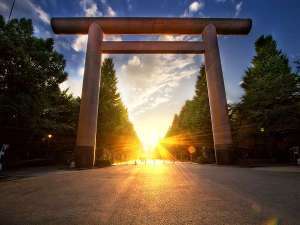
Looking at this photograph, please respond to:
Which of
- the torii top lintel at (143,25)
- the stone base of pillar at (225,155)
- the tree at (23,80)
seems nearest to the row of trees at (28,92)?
the tree at (23,80)

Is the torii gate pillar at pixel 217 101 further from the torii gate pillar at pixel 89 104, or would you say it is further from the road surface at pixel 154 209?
the road surface at pixel 154 209

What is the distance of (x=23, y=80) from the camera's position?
33.2 ft

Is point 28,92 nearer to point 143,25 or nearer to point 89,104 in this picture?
point 89,104

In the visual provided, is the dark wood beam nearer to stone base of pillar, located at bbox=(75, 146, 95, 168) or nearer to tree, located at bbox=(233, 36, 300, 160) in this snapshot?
tree, located at bbox=(233, 36, 300, 160)

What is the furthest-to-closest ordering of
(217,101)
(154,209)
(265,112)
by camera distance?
(265,112), (217,101), (154,209)

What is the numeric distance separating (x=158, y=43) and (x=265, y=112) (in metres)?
9.40

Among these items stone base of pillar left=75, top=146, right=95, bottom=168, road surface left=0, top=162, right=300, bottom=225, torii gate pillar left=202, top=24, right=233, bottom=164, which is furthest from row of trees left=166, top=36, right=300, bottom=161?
road surface left=0, top=162, right=300, bottom=225

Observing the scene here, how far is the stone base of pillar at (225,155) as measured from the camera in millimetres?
11398

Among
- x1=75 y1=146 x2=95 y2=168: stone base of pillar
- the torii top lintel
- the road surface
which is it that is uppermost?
the torii top lintel

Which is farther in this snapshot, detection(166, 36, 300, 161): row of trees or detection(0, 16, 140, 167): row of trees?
detection(166, 36, 300, 161): row of trees

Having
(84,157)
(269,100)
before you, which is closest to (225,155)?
(269,100)

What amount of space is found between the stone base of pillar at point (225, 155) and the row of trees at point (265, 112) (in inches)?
51.7

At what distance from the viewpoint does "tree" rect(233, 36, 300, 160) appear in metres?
12.7

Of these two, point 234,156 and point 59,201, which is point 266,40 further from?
point 59,201
